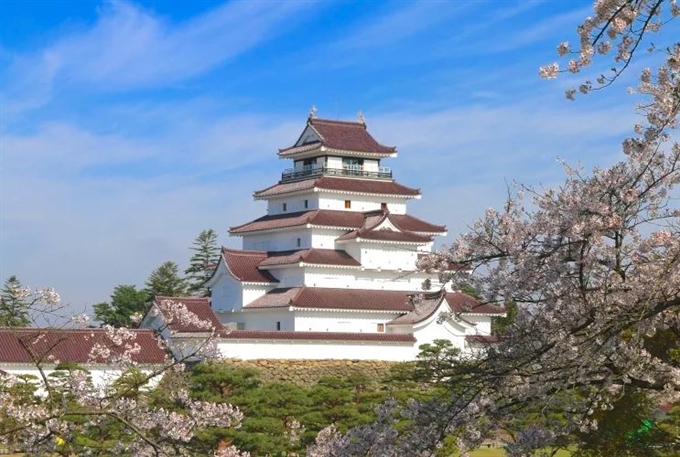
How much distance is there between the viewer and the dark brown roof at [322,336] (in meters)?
28.8

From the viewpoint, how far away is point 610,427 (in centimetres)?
992

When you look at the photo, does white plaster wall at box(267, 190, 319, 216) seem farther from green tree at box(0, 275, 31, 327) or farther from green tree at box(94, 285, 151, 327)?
green tree at box(0, 275, 31, 327)

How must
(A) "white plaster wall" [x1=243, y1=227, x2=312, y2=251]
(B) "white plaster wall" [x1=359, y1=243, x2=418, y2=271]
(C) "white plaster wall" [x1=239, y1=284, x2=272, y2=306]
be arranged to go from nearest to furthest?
(C) "white plaster wall" [x1=239, y1=284, x2=272, y2=306] → (B) "white plaster wall" [x1=359, y1=243, x2=418, y2=271] → (A) "white plaster wall" [x1=243, y1=227, x2=312, y2=251]

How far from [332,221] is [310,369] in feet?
21.4

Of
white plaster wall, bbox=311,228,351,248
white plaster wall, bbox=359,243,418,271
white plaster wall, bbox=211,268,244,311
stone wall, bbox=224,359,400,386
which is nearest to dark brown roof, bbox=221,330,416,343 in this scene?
stone wall, bbox=224,359,400,386

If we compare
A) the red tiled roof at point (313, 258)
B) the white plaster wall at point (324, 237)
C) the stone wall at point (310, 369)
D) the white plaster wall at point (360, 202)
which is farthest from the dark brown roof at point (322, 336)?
the white plaster wall at point (360, 202)

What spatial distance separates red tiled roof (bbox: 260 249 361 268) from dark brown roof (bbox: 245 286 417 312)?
883 millimetres

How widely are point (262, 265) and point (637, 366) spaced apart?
2792 cm

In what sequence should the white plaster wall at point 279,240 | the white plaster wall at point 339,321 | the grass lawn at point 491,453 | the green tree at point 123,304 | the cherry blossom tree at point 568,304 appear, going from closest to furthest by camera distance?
the cherry blossom tree at point 568,304 → the grass lawn at point 491,453 → the white plaster wall at point 339,321 → the white plaster wall at point 279,240 → the green tree at point 123,304

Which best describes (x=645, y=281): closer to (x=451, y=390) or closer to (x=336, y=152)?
(x=451, y=390)

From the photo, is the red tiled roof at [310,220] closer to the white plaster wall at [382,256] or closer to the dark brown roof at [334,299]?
the white plaster wall at [382,256]

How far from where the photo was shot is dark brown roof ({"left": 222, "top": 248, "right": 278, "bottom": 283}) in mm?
32906

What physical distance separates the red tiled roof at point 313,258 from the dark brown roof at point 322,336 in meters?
3.15

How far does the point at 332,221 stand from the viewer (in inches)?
1345
